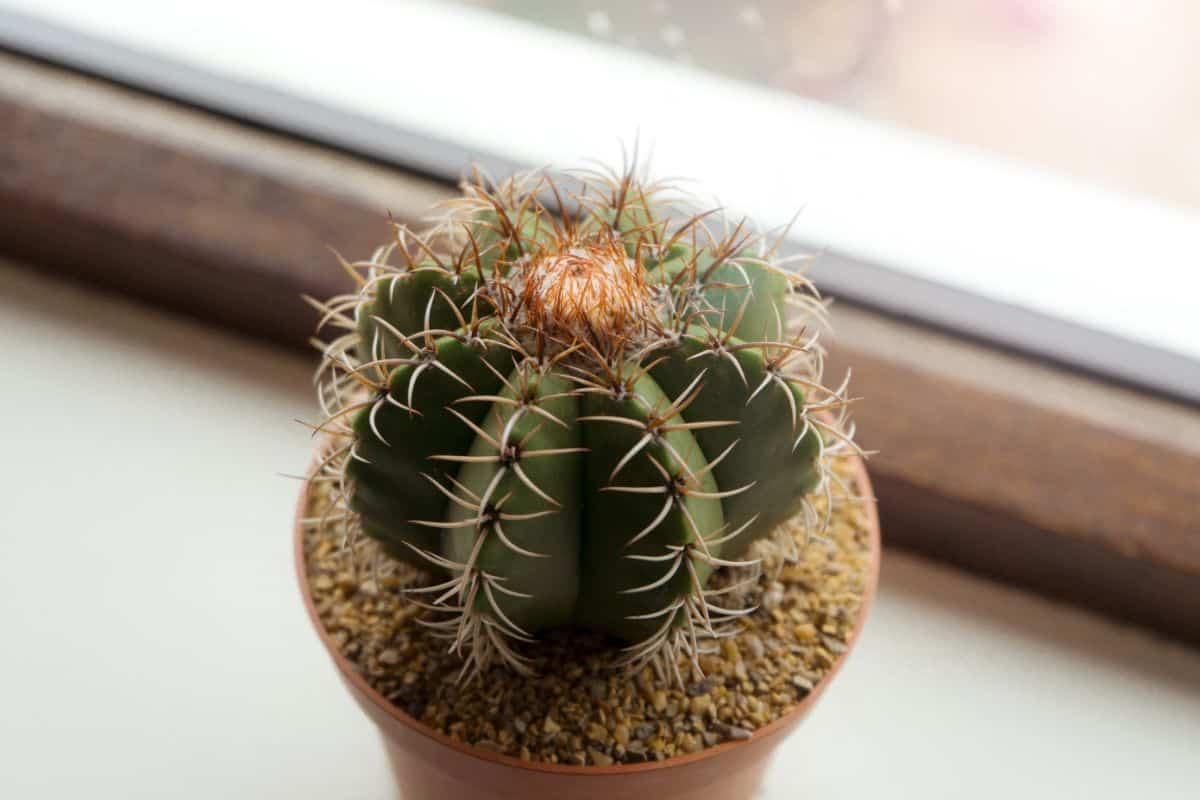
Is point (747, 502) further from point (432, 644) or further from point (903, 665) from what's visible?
point (903, 665)

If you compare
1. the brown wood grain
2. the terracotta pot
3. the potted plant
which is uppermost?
the brown wood grain

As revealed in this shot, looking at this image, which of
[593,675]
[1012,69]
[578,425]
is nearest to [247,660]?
[593,675]

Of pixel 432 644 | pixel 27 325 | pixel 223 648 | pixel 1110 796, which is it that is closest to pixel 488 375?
pixel 432 644

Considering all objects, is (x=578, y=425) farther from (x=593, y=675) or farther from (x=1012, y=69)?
(x=1012, y=69)

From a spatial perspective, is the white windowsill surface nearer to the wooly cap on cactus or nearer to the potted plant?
the potted plant

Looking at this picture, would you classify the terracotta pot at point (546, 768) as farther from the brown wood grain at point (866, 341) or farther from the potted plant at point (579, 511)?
the brown wood grain at point (866, 341)

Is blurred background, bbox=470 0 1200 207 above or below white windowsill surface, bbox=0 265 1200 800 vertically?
above

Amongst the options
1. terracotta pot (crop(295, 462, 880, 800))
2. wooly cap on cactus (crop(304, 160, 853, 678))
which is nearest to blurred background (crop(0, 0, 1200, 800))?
terracotta pot (crop(295, 462, 880, 800))
